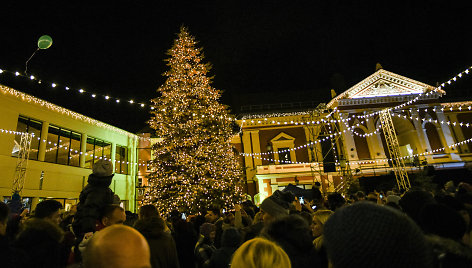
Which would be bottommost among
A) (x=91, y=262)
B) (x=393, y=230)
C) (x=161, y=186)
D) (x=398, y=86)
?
(x=91, y=262)

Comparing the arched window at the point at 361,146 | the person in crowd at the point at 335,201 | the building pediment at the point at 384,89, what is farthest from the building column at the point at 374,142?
the person in crowd at the point at 335,201

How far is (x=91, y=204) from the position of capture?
389cm

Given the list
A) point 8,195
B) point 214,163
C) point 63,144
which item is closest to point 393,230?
point 214,163

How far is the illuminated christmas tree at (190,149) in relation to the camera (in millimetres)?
13664

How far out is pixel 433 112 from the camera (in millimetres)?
25484

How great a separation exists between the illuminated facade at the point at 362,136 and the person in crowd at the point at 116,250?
2172cm

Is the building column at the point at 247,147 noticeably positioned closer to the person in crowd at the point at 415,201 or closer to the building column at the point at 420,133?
the building column at the point at 420,133

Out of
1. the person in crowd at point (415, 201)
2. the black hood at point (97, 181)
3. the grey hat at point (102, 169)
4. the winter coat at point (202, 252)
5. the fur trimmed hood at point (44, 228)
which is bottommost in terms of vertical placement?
the winter coat at point (202, 252)

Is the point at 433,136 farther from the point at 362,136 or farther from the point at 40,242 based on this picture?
the point at 40,242

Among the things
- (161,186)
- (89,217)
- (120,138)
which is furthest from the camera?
(120,138)

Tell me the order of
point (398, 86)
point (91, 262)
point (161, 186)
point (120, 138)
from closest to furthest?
point (91, 262) → point (161, 186) → point (120, 138) → point (398, 86)

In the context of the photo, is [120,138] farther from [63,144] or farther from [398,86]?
[398,86]

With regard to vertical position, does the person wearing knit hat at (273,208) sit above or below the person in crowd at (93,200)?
below

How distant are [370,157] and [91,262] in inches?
1041
